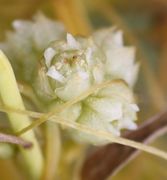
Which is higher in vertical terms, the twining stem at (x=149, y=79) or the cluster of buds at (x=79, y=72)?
the twining stem at (x=149, y=79)

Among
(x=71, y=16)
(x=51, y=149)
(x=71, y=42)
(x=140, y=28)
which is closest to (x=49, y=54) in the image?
(x=71, y=42)

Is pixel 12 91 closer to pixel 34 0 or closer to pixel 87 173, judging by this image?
pixel 87 173

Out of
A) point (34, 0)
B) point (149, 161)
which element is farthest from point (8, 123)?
point (34, 0)

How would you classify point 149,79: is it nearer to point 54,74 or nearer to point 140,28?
point 140,28

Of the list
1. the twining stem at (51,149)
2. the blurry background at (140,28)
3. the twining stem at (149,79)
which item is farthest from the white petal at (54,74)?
the twining stem at (149,79)

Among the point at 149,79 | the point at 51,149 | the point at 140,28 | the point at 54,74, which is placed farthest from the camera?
the point at 140,28

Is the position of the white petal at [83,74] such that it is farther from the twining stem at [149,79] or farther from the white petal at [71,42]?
the twining stem at [149,79]
